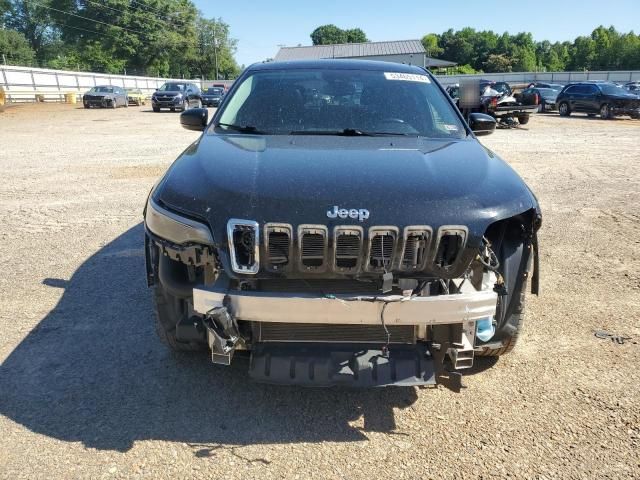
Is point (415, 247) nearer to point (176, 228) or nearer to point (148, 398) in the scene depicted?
point (176, 228)

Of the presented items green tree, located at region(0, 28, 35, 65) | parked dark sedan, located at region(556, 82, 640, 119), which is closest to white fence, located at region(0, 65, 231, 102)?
green tree, located at region(0, 28, 35, 65)

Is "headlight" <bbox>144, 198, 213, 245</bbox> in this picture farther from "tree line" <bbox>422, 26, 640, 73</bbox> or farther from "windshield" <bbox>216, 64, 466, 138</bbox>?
"tree line" <bbox>422, 26, 640, 73</bbox>

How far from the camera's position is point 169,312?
271 cm

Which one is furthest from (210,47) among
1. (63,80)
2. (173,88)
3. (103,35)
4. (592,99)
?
(592,99)

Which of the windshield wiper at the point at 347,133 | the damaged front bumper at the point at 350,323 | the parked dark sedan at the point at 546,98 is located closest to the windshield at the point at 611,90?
the parked dark sedan at the point at 546,98

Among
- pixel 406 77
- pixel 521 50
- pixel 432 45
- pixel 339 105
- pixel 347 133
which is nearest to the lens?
pixel 347 133

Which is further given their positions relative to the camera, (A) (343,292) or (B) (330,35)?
(B) (330,35)

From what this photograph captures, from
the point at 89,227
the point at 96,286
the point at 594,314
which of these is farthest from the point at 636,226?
the point at 89,227

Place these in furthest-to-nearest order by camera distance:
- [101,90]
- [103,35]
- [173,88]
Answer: [103,35] → [101,90] → [173,88]

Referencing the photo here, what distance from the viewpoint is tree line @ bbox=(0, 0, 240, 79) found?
227ft

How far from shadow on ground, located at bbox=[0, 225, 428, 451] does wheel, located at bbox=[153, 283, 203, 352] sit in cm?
26

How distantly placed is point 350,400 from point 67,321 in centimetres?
217

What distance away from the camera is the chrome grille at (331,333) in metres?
2.38

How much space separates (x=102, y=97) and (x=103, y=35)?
4596 centimetres
